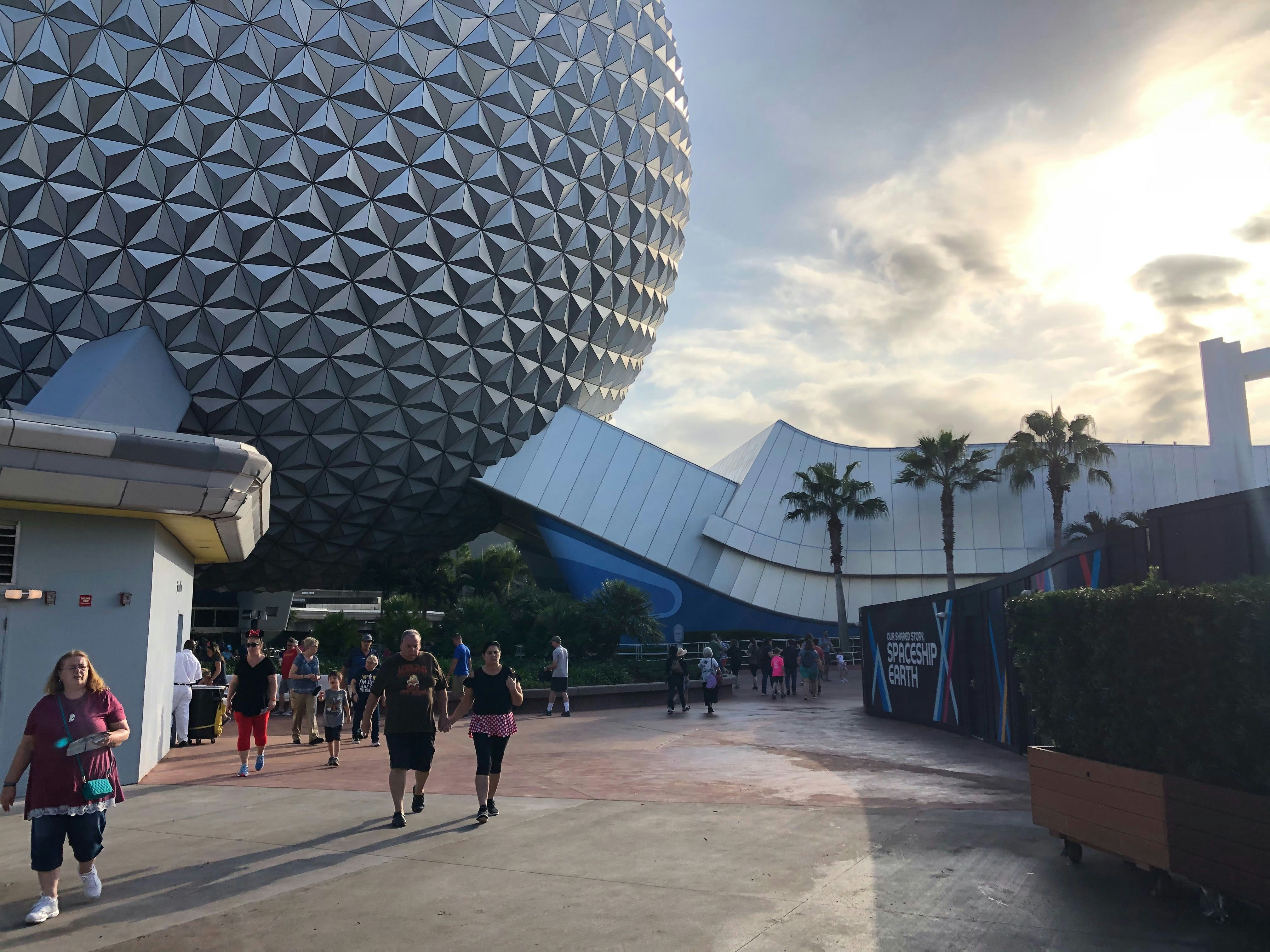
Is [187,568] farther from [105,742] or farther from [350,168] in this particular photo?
[350,168]

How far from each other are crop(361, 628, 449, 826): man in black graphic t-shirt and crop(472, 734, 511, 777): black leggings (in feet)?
1.28

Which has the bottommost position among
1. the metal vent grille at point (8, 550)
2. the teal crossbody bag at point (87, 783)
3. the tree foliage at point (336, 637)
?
the teal crossbody bag at point (87, 783)

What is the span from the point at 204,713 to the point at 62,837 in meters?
9.21

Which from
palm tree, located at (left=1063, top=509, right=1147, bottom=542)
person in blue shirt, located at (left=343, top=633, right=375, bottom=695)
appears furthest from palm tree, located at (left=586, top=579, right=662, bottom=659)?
palm tree, located at (left=1063, top=509, right=1147, bottom=542)

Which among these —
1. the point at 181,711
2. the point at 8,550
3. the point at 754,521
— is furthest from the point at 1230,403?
the point at 754,521

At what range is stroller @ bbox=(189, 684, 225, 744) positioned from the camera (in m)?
13.5

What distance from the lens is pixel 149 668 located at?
33.6ft

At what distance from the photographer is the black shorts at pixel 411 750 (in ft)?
24.0

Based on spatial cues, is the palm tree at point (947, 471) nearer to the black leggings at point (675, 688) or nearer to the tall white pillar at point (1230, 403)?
the black leggings at point (675, 688)

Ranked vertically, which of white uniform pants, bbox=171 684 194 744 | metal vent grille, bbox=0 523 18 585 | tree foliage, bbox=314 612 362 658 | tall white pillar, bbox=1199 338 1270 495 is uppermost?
tall white pillar, bbox=1199 338 1270 495

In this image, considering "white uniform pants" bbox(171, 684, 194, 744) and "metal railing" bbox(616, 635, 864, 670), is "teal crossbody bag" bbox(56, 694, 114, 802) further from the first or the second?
"metal railing" bbox(616, 635, 864, 670)

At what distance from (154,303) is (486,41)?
1127cm

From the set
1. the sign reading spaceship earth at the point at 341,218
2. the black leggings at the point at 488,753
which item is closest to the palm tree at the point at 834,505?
the sign reading spaceship earth at the point at 341,218

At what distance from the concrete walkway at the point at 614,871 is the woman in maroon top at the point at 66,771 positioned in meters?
0.30
